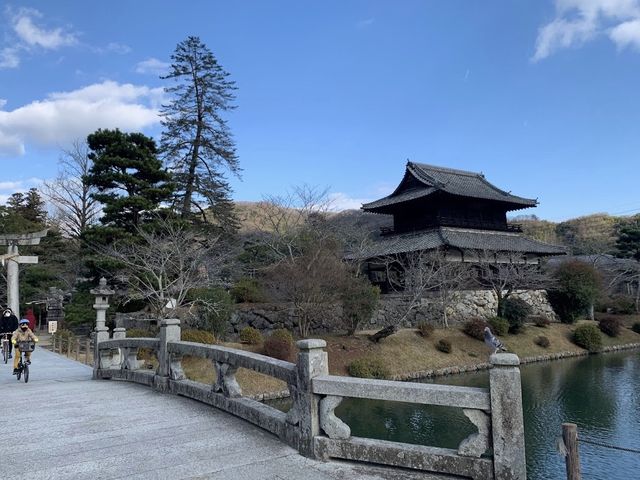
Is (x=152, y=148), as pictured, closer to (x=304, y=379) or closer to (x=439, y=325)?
(x=439, y=325)

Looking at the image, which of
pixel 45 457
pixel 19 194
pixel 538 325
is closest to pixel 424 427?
pixel 45 457

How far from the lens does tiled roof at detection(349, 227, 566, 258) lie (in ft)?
91.5

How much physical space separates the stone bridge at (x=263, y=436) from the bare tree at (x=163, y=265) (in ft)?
40.2

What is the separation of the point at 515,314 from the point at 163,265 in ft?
61.9

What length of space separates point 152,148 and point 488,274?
1982 cm

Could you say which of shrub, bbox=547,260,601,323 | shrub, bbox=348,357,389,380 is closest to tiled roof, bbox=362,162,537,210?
shrub, bbox=547,260,601,323

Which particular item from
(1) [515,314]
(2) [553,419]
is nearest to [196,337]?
(2) [553,419]

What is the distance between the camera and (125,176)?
2236 cm


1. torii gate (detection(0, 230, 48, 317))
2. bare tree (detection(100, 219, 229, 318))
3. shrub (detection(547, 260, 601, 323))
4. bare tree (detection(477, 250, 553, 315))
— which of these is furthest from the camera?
shrub (detection(547, 260, 601, 323))

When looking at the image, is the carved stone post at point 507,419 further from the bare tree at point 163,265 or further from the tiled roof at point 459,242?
the tiled roof at point 459,242

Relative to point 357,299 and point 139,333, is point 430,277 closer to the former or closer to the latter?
point 357,299

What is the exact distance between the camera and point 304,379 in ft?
15.5

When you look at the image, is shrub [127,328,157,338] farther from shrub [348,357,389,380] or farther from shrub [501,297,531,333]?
shrub [501,297,531,333]

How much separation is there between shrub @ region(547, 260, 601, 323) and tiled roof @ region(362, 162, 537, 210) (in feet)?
18.2
